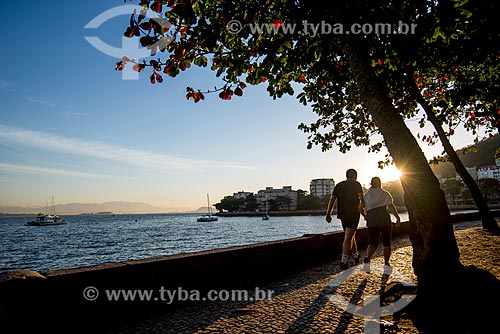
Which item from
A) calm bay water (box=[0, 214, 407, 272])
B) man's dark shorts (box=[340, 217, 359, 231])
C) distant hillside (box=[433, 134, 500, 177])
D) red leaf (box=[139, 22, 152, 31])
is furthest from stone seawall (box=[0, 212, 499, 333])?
distant hillside (box=[433, 134, 500, 177])

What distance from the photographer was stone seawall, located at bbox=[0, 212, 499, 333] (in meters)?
3.00

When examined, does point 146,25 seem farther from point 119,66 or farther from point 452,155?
Answer: point 452,155

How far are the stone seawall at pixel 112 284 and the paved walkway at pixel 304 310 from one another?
1.24 feet

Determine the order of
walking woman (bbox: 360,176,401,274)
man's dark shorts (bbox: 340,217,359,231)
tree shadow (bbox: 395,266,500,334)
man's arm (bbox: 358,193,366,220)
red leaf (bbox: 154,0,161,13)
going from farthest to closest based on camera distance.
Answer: man's arm (bbox: 358,193,366,220) → walking woman (bbox: 360,176,401,274) → man's dark shorts (bbox: 340,217,359,231) → red leaf (bbox: 154,0,161,13) → tree shadow (bbox: 395,266,500,334)

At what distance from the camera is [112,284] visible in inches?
148

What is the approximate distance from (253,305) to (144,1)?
15.4 ft

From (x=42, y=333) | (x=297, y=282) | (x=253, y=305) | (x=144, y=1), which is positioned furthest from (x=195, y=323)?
(x=144, y=1)

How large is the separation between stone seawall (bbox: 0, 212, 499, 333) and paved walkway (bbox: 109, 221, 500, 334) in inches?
14.9

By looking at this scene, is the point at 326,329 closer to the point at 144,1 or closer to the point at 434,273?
the point at 434,273

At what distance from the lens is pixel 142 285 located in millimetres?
4035

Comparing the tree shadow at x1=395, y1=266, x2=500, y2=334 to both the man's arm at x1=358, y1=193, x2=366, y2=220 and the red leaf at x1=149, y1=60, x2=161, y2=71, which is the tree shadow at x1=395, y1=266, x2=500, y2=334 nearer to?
the man's arm at x1=358, y1=193, x2=366, y2=220

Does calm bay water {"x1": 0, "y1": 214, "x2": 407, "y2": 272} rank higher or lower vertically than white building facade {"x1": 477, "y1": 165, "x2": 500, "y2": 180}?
lower

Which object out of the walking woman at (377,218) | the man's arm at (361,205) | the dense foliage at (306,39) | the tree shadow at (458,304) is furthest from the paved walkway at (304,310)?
the dense foliage at (306,39)

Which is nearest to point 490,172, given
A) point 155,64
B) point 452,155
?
point 452,155
